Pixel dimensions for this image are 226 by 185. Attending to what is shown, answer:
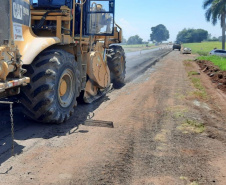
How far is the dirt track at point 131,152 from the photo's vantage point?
3.91 meters

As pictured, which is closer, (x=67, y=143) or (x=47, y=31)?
(x=67, y=143)

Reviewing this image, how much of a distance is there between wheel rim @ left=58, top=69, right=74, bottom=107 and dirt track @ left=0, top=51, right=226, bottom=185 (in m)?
0.52

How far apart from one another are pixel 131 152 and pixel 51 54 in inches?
99.6

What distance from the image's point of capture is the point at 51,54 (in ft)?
19.2

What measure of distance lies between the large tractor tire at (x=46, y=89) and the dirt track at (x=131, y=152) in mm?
379

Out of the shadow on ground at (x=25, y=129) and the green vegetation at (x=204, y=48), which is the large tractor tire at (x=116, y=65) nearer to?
the shadow on ground at (x=25, y=129)

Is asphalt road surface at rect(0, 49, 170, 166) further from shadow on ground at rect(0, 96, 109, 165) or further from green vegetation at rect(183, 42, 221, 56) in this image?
green vegetation at rect(183, 42, 221, 56)

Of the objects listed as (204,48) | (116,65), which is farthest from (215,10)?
(116,65)

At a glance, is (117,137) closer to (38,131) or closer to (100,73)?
(38,131)

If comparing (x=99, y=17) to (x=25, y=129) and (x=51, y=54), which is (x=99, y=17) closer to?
(x=51, y=54)

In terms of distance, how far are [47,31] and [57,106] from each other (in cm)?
204

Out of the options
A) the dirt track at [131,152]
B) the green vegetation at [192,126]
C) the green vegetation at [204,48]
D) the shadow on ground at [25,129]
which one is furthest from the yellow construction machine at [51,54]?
the green vegetation at [204,48]

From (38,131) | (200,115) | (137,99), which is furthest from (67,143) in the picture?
(137,99)

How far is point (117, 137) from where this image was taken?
5504mm
